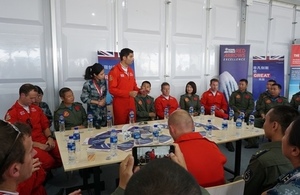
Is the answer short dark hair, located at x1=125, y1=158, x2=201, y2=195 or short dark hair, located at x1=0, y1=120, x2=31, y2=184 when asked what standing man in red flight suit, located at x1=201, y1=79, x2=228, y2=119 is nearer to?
short dark hair, located at x1=0, y1=120, x2=31, y2=184

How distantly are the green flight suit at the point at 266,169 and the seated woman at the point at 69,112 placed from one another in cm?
224

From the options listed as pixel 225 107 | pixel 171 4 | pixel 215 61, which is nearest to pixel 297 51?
pixel 215 61

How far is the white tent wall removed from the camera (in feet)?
11.4

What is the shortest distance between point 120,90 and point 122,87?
0.39 ft

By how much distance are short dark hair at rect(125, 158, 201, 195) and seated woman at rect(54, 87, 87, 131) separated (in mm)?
2712

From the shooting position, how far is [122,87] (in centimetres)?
350

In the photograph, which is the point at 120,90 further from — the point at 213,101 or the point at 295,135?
the point at 295,135

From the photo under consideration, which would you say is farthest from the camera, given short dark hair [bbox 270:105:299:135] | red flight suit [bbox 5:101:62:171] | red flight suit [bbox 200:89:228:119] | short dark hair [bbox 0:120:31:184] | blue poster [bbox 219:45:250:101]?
blue poster [bbox 219:45:250:101]

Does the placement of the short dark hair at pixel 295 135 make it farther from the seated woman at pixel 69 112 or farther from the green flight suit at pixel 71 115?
the green flight suit at pixel 71 115

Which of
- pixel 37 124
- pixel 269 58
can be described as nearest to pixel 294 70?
pixel 269 58

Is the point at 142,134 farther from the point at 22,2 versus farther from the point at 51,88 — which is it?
the point at 22,2

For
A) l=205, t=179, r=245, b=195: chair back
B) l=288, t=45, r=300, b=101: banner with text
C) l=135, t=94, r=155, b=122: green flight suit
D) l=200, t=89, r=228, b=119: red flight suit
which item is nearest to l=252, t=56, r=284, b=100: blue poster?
l=288, t=45, r=300, b=101: banner with text

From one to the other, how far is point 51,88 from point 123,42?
1464mm

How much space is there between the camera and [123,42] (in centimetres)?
421
